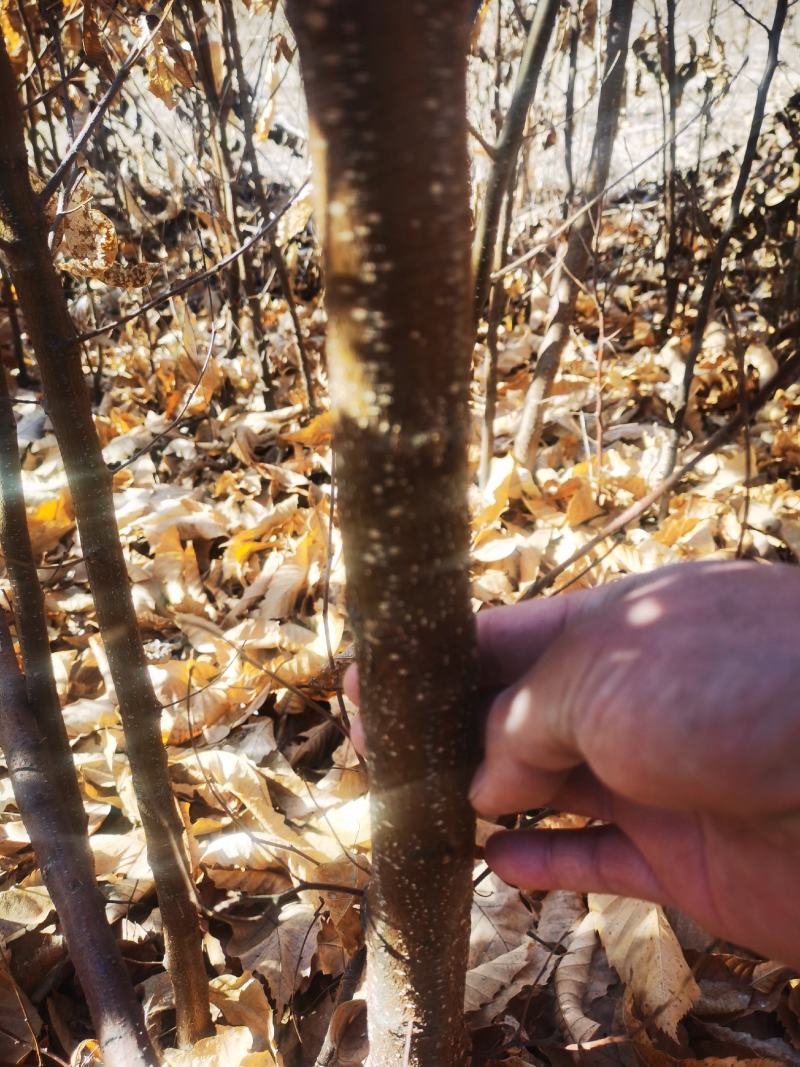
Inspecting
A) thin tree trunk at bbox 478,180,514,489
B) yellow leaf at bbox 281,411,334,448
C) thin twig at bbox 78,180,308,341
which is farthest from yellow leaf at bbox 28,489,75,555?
thin twig at bbox 78,180,308,341

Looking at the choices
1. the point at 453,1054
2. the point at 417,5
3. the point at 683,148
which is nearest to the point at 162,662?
the point at 453,1054

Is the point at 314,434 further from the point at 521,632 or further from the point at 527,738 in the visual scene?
the point at 527,738

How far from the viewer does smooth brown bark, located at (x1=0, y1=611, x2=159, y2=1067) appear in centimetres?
121

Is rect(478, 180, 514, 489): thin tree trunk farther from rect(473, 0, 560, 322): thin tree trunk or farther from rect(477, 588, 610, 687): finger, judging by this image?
rect(477, 588, 610, 687): finger

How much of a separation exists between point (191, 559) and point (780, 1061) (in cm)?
216

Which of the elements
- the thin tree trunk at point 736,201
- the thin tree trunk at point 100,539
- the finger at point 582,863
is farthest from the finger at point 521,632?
the thin tree trunk at point 736,201

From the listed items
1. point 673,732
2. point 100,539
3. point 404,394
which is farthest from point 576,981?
point 404,394

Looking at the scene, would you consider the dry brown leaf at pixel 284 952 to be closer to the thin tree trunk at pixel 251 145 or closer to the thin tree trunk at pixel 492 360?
the thin tree trunk at pixel 492 360

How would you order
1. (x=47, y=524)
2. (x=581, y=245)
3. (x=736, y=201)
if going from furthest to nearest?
(x=47, y=524) → (x=581, y=245) → (x=736, y=201)

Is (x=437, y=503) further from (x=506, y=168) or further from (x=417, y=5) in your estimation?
(x=506, y=168)

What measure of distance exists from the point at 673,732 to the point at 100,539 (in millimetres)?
848

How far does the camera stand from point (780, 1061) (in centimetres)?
131

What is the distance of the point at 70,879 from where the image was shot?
4.14ft

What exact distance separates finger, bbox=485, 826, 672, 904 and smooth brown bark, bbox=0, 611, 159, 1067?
67cm
